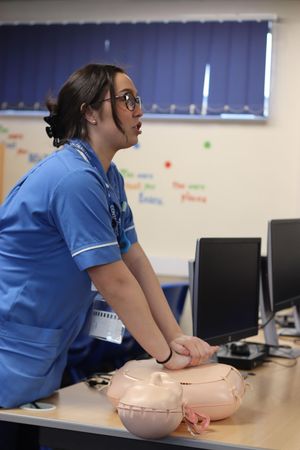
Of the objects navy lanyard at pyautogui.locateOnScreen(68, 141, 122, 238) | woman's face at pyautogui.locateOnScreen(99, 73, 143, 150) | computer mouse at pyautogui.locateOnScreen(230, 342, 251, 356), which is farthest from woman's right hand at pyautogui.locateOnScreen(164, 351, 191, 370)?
computer mouse at pyautogui.locateOnScreen(230, 342, 251, 356)

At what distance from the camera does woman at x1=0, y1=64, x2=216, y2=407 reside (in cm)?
177

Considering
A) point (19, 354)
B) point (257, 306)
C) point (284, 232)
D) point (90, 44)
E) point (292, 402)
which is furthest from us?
point (90, 44)

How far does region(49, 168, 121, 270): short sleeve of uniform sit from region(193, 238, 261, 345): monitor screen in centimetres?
60

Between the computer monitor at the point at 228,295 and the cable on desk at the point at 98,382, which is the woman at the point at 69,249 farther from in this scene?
the computer monitor at the point at 228,295

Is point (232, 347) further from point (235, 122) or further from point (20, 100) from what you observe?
point (20, 100)

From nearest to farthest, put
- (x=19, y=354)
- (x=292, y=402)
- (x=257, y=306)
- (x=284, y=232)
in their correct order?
(x=19, y=354) < (x=292, y=402) < (x=257, y=306) < (x=284, y=232)

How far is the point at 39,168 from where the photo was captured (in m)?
1.85

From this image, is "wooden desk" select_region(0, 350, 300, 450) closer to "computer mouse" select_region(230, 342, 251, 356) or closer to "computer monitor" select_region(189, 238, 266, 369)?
"computer monitor" select_region(189, 238, 266, 369)

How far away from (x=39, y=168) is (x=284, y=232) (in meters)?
1.46

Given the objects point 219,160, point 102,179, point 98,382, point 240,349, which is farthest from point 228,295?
point 219,160

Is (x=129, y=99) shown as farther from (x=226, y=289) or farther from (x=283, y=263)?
(x=283, y=263)

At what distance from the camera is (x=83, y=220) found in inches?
68.9

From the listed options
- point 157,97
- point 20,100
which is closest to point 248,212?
point 157,97

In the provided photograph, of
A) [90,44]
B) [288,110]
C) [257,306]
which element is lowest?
[257,306]
